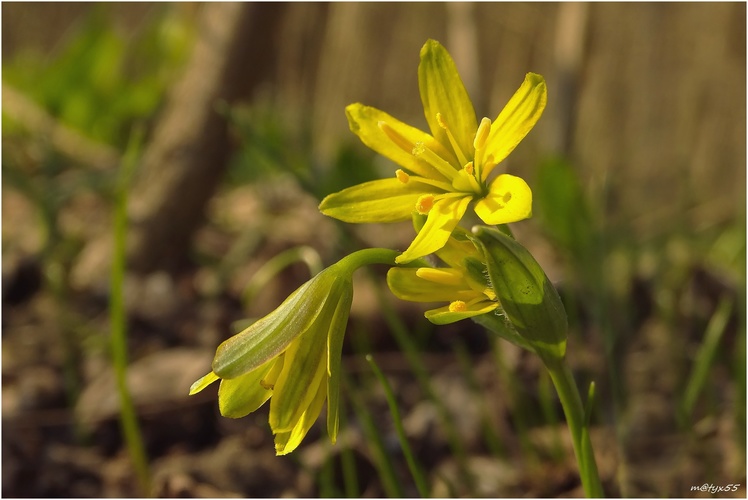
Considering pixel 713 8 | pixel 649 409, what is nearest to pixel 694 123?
pixel 713 8

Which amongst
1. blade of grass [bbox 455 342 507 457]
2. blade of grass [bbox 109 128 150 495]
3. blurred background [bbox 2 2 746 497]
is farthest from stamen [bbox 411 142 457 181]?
blade of grass [bbox 109 128 150 495]

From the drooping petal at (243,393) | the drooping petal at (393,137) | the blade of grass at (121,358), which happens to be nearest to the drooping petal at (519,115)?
the drooping petal at (393,137)

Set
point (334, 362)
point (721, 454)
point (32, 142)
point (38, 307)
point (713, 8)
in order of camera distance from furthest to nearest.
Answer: point (713, 8), point (32, 142), point (38, 307), point (721, 454), point (334, 362)

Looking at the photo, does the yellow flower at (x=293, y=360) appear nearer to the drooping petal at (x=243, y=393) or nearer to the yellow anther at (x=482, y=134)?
the drooping petal at (x=243, y=393)

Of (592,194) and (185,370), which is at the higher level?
(592,194)

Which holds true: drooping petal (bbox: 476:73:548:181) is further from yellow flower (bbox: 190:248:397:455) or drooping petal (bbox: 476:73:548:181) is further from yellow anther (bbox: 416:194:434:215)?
yellow flower (bbox: 190:248:397:455)

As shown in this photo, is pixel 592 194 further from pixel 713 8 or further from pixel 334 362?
pixel 713 8
